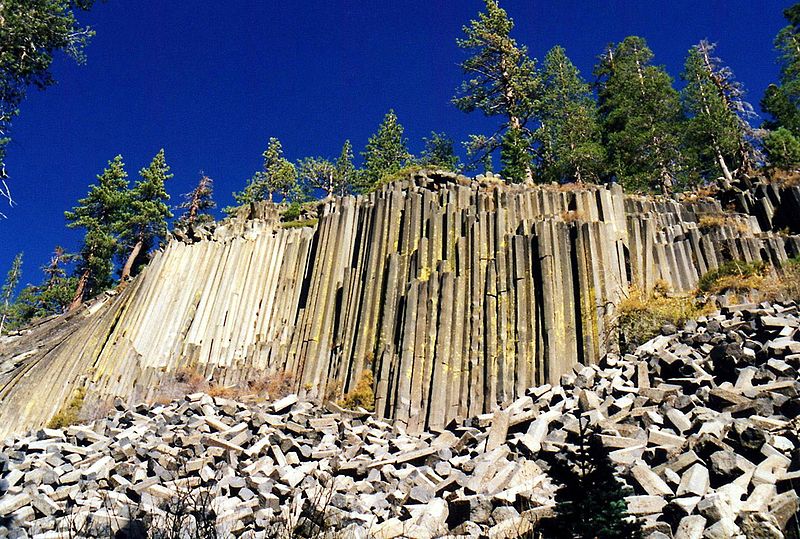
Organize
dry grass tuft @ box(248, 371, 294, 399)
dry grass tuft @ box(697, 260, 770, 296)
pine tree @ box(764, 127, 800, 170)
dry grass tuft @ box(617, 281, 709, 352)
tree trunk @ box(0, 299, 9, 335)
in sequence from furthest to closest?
tree trunk @ box(0, 299, 9, 335), pine tree @ box(764, 127, 800, 170), dry grass tuft @ box(248, 371, 294, 399), dry grass tuft @ box(697, 260, 770, 296), dry grass tuft @ box(617, 281, 709, 352)

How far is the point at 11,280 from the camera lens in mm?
51906

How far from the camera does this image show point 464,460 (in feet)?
24.5

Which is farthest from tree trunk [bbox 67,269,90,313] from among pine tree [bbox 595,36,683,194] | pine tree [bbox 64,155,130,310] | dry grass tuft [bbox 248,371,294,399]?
pine tree [bbox 595,36,683,194]

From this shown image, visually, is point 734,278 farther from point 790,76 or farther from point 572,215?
point 790,76

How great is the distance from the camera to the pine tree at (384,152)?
37156 millimetres

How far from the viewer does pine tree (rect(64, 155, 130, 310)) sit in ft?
109

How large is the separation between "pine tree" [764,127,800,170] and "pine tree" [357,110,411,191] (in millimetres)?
21539

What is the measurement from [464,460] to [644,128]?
25.4m

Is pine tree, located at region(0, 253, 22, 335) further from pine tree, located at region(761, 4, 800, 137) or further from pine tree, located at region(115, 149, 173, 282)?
pine tree, located at region(761, 4, 800, 137)

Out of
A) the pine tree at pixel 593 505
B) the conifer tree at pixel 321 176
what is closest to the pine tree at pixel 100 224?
the conifer tree at pixel 321 176

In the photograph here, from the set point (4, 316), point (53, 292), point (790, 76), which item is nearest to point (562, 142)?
point (790, 76)

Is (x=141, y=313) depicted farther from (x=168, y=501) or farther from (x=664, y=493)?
(x=664, y=493)

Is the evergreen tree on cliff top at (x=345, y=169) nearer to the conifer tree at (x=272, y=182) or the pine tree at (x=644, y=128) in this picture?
the conifer tree at (x=272, y=182)

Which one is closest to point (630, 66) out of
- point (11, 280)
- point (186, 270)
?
point (186, 270)
